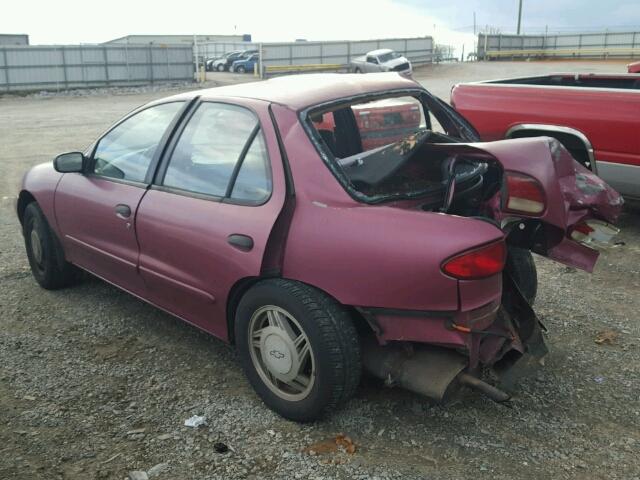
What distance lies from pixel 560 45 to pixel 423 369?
4855 centimetres

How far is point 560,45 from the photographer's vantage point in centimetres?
4644

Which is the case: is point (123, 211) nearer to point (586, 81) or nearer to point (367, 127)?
point (367, 127)

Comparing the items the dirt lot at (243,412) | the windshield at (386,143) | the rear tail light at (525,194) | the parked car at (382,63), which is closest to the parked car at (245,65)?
the parked car at (382,63)

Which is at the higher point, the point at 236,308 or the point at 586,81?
the point at 586,81

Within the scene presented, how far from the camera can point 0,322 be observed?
4.62 meters

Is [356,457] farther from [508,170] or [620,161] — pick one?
[620,161]

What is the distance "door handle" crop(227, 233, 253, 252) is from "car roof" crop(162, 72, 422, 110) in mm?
733

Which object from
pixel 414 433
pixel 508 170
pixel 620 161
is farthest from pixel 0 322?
pixel 620 161

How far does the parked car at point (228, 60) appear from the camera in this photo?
4425 cm

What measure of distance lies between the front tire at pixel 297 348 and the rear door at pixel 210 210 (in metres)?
0.19

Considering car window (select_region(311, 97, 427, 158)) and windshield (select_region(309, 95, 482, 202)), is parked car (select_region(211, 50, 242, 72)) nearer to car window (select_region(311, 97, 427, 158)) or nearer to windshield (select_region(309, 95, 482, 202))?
windshield (select_region(309, 95, 482, 202))

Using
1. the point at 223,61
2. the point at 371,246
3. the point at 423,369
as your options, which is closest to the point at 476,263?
the point at 371,246

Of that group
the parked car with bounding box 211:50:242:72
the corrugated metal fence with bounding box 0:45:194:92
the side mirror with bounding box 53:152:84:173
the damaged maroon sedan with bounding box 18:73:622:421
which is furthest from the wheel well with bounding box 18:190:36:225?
the parked car with bounding box 211:50:242:72

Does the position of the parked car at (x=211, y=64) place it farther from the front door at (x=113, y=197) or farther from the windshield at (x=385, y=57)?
the front door at (x=113, y=197)
